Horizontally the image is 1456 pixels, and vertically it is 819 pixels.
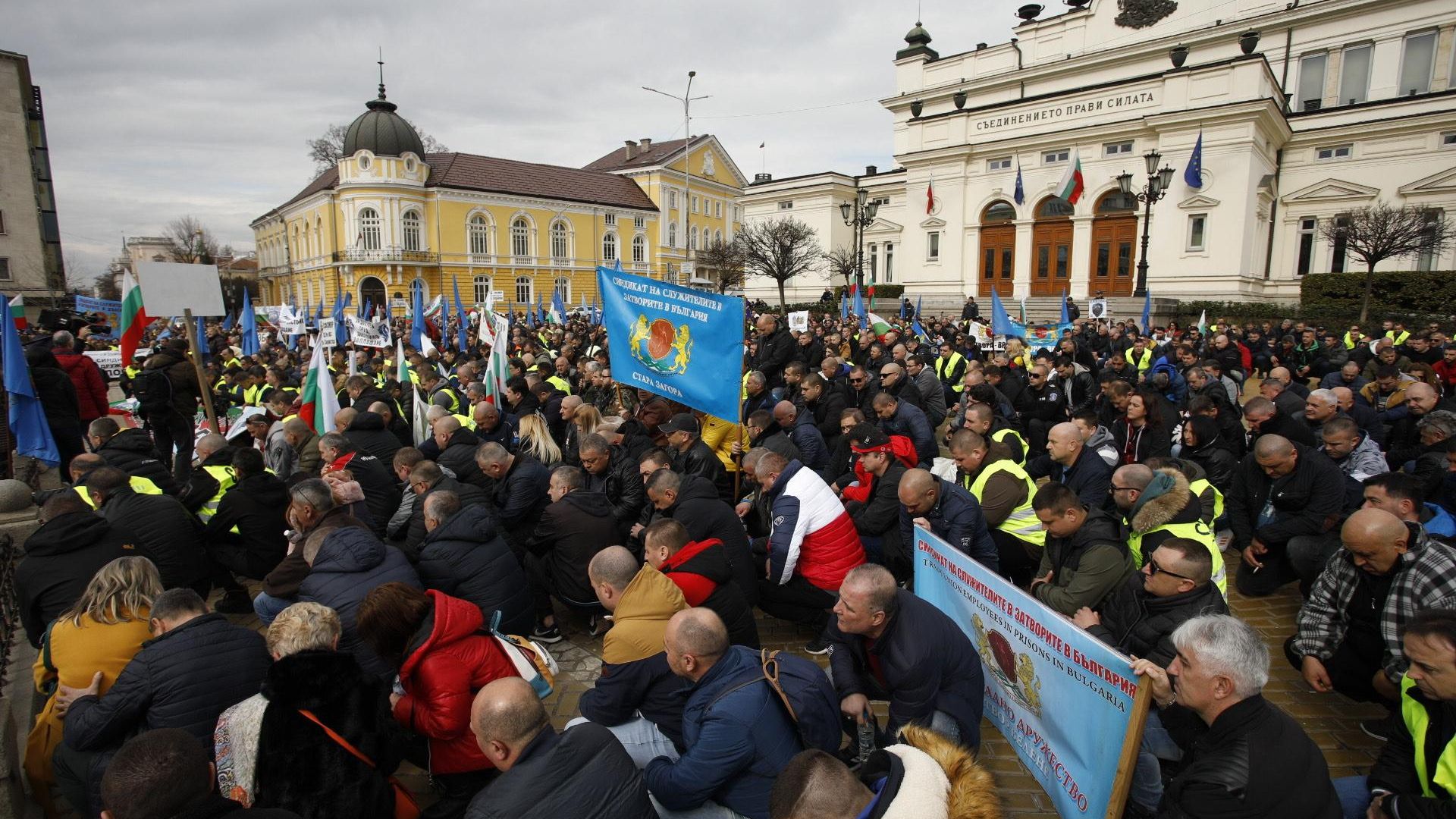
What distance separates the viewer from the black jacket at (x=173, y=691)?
3.20 metres

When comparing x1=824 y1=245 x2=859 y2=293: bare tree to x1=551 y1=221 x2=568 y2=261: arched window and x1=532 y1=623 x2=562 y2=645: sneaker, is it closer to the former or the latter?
x1=551 y1=221 x2=568 y2=261: arched window

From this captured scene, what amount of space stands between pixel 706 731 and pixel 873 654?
95 centimetres

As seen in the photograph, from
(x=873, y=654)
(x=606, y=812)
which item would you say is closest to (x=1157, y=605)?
(x=873, y=654)

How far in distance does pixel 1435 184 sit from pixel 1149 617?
1618 inches

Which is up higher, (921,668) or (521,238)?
(521,238)

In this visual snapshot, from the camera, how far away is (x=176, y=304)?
7781 mm

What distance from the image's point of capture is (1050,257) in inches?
1421

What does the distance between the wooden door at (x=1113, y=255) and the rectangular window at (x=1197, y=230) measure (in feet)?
6.92

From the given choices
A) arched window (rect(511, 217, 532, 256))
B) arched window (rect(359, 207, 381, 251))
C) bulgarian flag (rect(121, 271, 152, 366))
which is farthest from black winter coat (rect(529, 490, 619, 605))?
arched window (rect(511, 217, 532, 256))

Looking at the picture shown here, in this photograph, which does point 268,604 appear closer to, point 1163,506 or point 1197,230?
point 1163,506

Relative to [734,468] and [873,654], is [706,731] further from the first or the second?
[734,468]

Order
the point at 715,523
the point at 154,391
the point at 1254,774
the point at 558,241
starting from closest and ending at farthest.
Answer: the point at 1254,774 → the point at 715,523 → the point at 154,391 → the point at 558,241

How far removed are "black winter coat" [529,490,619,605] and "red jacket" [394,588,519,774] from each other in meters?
1.72

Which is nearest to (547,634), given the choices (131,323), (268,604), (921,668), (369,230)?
(268,604)
